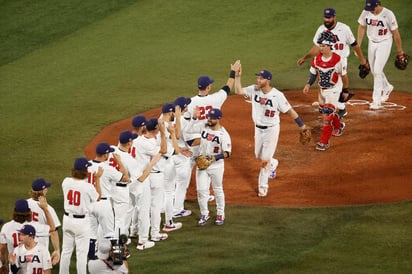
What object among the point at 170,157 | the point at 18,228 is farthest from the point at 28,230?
the point at 170,157

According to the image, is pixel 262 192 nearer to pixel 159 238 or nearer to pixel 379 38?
pixel 159 238

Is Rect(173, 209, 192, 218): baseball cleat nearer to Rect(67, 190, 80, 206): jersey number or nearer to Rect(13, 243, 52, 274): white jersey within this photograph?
Rect(67, 190, 80, 206): jersey number

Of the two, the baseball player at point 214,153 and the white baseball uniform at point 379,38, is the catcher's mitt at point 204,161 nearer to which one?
the baseball player at point 214,153

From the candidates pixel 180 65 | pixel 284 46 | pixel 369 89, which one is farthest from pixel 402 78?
pixel 180 65

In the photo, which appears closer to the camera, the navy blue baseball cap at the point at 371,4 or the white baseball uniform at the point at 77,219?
the white baseball uniform at the point at 77,219

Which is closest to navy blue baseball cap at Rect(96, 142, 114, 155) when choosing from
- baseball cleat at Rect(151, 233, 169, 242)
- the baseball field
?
the baseball field

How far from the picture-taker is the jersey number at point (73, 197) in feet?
39.4

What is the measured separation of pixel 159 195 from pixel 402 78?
854 centimetres

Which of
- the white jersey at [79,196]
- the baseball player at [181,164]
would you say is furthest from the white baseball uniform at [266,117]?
the white jersey at [79,196]

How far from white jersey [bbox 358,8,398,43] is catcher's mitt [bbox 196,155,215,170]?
5.51 metres

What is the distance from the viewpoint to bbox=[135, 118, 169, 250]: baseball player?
44.1 ft

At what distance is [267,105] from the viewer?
48.7 feet

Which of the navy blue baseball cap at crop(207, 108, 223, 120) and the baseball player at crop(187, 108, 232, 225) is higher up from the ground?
the navy blue baseball cap at crop(207, 108, 223, 120)

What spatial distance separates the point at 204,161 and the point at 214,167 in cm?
24
